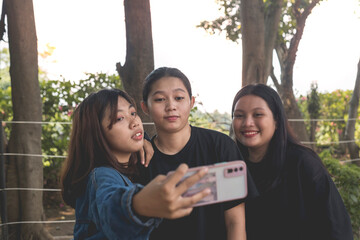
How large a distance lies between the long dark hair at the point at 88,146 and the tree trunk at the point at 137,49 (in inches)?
75.0

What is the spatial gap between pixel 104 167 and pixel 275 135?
0.96m

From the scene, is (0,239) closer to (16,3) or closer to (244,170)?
(16,3)

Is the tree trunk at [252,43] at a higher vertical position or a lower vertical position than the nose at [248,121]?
higher

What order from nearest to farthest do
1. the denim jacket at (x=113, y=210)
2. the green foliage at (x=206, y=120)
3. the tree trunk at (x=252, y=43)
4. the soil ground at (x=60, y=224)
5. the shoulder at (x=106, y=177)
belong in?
the denim jacket at (x=113, y=210)
the shoulder at (x=106, y=177)
the tree trunk at (x=252, y=43)
the soil ground at (x=60, y=224)
the green foliage at (x=206, y=120)

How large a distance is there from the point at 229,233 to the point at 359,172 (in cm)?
247

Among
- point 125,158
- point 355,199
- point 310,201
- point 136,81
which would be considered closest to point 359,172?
point 355,199

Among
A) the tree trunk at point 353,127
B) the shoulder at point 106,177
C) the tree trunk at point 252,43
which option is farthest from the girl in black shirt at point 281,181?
the tree trunk at point 353,127

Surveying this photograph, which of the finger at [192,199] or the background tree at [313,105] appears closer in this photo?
the finger at [192,199]

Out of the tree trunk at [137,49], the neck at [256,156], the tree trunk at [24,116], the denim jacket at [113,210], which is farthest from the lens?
the tree trunk at [24,116]

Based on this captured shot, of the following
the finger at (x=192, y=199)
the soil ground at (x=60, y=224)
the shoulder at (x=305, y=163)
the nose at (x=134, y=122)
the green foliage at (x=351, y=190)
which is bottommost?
the soil ground at (x=60, y=224)

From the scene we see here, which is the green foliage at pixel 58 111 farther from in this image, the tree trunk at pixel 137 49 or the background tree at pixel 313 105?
the background tree at pixel 313 105

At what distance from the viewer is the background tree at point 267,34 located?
13.3ft

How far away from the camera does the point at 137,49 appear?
3.44m

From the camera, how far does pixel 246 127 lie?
177 cm
